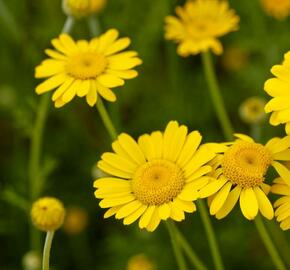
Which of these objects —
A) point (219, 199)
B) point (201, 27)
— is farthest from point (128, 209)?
point (201, 27)

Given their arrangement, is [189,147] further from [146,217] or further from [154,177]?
[146,217]

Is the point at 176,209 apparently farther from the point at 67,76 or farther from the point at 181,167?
the point at 67,76

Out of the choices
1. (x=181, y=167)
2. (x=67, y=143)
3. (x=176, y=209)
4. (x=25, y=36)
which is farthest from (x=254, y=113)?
(x=25, y=36)

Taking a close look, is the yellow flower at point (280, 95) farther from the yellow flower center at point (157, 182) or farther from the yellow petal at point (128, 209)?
the yellow petal at point (128, 209)

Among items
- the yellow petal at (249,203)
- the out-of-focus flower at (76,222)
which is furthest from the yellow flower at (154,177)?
the out-of-focus flower at (76,222)

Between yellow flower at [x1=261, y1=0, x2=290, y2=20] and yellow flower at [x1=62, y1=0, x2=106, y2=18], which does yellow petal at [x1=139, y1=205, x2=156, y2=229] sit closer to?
yellow flower at [x1=62, y1=0, x2=106, y2=18]

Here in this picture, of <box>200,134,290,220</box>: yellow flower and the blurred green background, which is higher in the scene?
the blurred green background

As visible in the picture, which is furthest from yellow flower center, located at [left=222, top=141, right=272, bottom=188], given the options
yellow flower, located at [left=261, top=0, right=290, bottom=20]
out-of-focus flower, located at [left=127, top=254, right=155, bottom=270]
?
yellow flower, located at [left=261, top=0, right=290, bottom=20]
